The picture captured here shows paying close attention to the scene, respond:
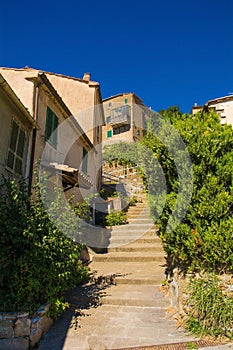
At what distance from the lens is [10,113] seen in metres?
7.67

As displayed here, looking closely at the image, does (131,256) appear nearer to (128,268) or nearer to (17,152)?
(128,268)

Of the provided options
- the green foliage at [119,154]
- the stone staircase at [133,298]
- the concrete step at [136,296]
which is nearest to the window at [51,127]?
the stone staircase at [133,298]

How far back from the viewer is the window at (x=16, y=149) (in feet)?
25.0

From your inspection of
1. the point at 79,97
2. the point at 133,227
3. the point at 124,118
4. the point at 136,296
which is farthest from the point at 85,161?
the point at 124,118

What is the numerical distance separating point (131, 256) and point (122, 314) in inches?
157

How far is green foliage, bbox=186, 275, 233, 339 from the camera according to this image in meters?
4.44

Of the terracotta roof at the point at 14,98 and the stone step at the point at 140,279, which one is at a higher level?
the terracotta roof at the point at 14,98

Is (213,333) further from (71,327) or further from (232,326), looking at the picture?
Result: (71,327)

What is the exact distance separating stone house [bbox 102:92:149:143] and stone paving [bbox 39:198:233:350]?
2878cm

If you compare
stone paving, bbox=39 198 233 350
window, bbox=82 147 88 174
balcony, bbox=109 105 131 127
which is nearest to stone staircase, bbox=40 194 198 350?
stone paving, bbox=39 198 233 350

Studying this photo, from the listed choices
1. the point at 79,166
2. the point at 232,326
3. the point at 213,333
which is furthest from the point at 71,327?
the point at 79,166

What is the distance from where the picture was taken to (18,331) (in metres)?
4.41

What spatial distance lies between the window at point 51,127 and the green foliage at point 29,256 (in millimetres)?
5290

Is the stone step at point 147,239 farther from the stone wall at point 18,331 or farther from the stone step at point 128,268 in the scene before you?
the stone wall at point 18,331
